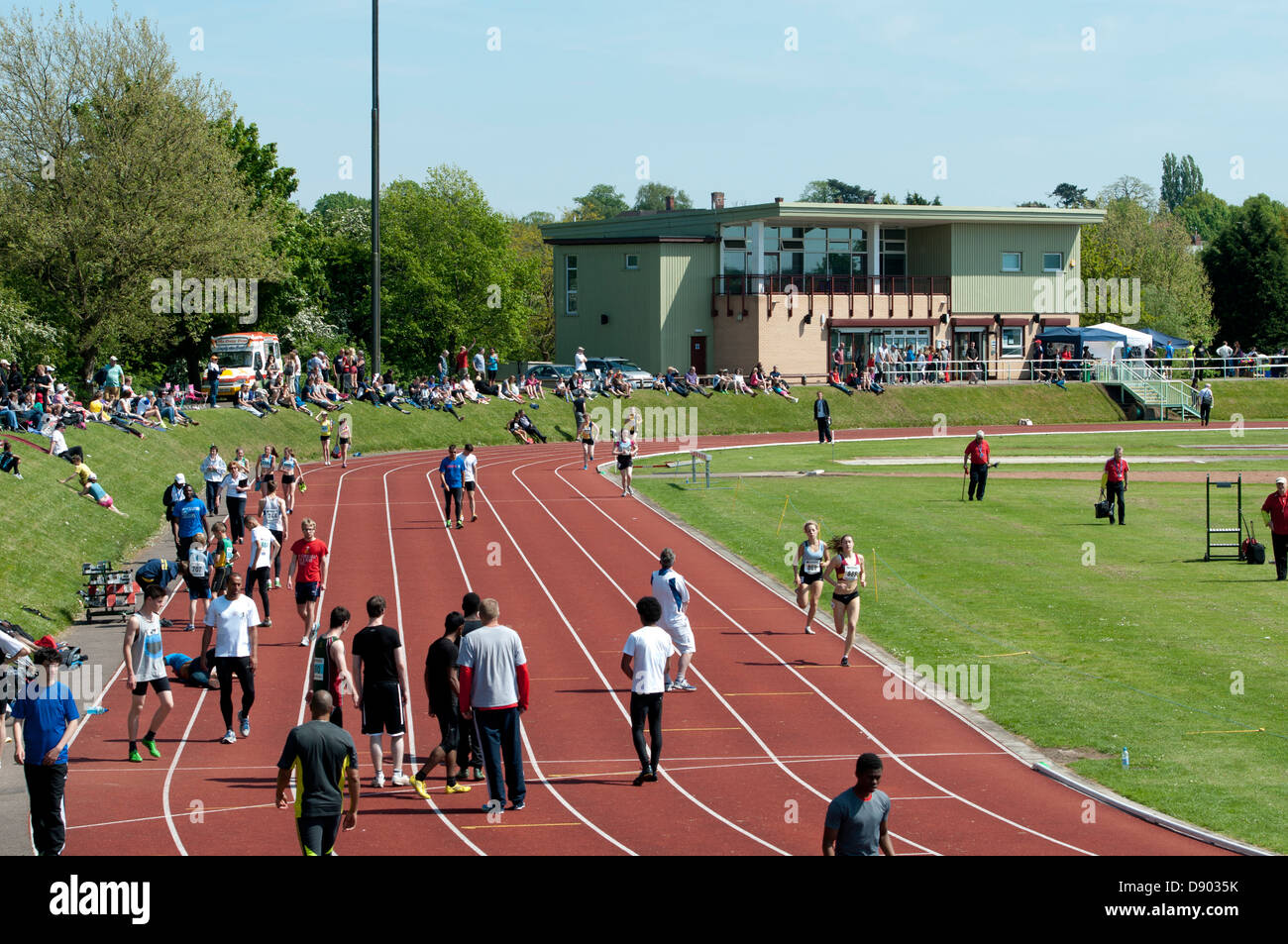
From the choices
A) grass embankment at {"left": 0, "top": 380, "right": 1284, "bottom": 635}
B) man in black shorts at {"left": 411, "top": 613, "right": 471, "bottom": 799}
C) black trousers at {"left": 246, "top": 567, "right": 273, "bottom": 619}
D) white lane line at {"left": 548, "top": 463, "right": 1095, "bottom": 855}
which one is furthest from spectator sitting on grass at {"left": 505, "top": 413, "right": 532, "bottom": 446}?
man in black shorts at {"left": 411, "top": 613, "right": 471, "bottom": 799}

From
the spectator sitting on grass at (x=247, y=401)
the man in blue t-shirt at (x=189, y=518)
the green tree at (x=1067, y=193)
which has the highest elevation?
the green tree at (x=1067, y=193)

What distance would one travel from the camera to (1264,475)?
38250mm

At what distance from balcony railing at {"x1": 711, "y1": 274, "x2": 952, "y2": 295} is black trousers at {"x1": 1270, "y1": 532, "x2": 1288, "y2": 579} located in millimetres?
40685

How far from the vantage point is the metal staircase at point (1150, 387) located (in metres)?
62.6

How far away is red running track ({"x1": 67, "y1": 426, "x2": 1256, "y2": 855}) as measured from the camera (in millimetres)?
11961

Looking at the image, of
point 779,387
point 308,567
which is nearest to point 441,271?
point 779,387

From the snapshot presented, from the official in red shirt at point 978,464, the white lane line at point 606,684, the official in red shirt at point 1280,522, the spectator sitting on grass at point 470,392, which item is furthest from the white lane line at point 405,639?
the official in red shirt at point 1280,522

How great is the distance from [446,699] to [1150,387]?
189 ft

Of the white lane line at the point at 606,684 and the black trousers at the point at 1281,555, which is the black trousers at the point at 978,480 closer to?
the black trousers at the point at 1281,555

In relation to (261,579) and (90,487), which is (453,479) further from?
(261,579)

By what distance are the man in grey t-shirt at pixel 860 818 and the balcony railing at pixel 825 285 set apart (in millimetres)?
55787
